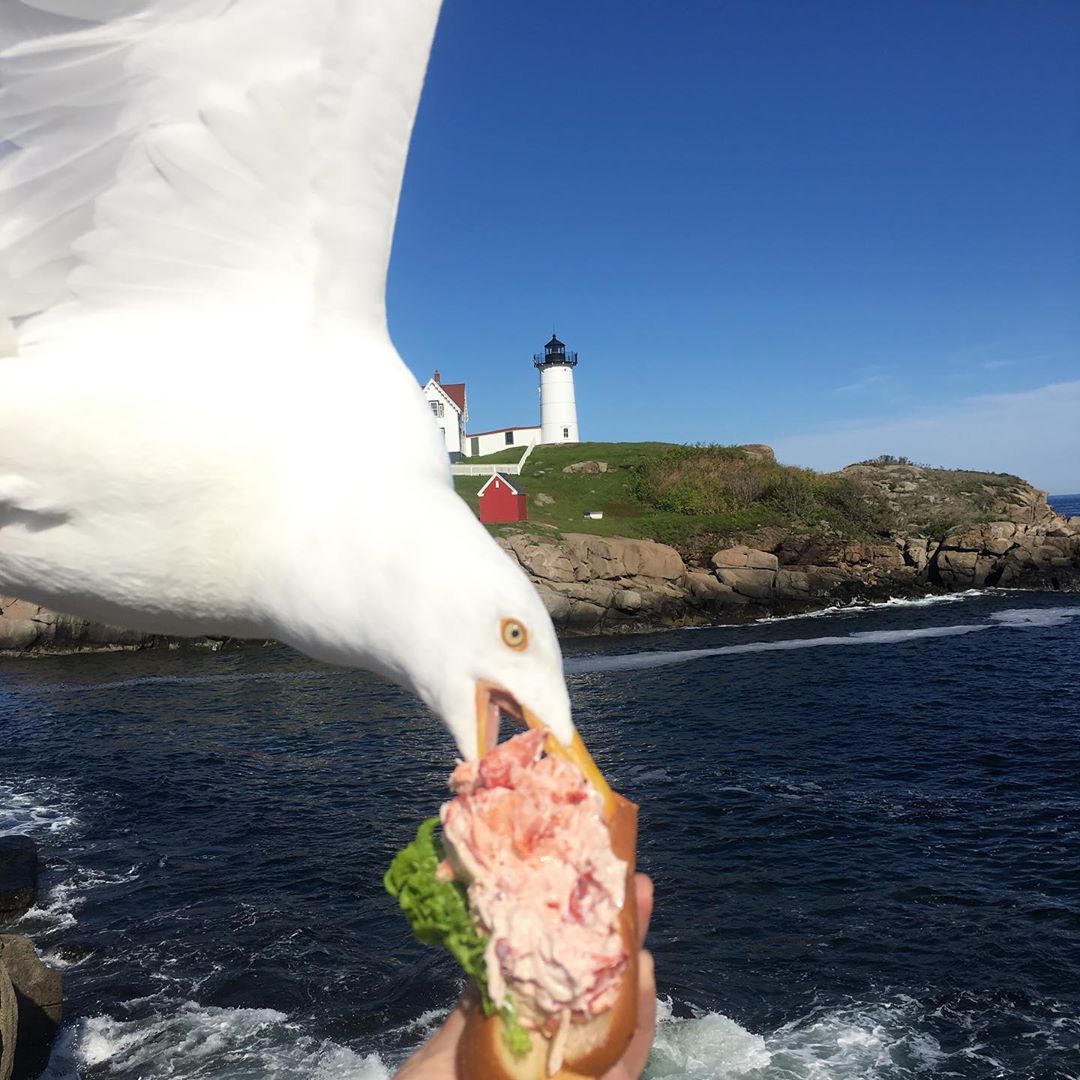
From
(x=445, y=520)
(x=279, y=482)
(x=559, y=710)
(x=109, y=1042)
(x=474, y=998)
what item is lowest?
(x=109, y=1042)

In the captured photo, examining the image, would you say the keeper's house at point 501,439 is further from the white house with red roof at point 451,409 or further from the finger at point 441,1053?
the finger at point 441,1053

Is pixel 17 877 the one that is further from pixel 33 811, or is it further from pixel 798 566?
pixel 798 566

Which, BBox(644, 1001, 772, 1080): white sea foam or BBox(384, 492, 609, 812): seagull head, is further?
BBox(644, 1001, 772, 1080): white sea foam

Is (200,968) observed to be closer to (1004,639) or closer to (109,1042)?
(109,1042)

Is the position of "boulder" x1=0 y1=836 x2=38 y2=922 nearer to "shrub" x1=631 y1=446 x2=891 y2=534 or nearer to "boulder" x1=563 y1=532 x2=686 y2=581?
"boulder" x1=563 y1=532 x2=686 y2=581

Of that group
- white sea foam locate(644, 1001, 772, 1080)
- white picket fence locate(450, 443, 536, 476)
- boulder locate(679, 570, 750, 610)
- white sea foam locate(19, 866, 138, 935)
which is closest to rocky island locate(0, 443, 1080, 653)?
boulder locate(679, 570, 750, 610)

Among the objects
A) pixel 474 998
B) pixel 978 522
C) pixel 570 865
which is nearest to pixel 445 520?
pixel 570 865

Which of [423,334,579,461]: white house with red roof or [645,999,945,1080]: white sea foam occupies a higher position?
[423,334,579,461]: white house with red roof
